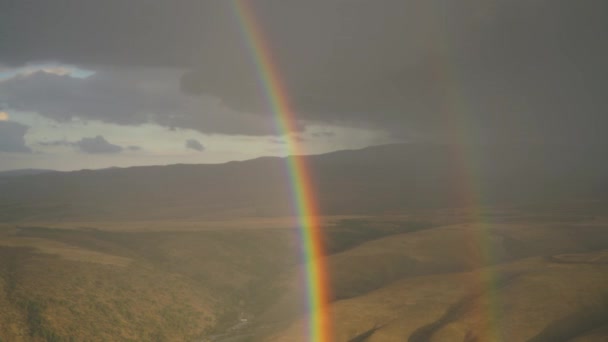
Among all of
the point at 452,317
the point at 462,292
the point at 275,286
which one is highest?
the point at 275,286

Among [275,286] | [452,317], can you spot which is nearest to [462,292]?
[452,317]

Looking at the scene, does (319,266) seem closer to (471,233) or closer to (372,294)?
(372,294)

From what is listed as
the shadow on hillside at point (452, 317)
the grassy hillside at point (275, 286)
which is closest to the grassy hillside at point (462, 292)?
the shadow on hillside at point (452, 317)

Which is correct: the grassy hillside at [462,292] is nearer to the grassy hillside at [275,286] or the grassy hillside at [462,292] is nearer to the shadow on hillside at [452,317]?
the shadow on hillside at [452,317]

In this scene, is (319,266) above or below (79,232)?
below

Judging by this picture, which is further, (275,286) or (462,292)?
(275,286)

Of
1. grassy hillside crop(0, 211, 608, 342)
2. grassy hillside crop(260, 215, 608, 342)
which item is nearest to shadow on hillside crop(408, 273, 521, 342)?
grassy hillside crop(260, 215, 608, 342)

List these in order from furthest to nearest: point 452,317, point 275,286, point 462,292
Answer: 1. point 275,286
2. point 462,292
3. point 452,317

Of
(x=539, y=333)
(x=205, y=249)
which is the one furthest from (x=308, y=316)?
(x=205, y=249)

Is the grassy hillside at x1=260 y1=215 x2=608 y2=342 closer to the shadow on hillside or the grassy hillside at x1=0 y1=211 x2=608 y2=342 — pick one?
the shadow on hillside

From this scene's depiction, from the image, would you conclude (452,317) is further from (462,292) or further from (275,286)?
(275,286)

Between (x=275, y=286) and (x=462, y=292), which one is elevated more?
(x=275, y=286)
